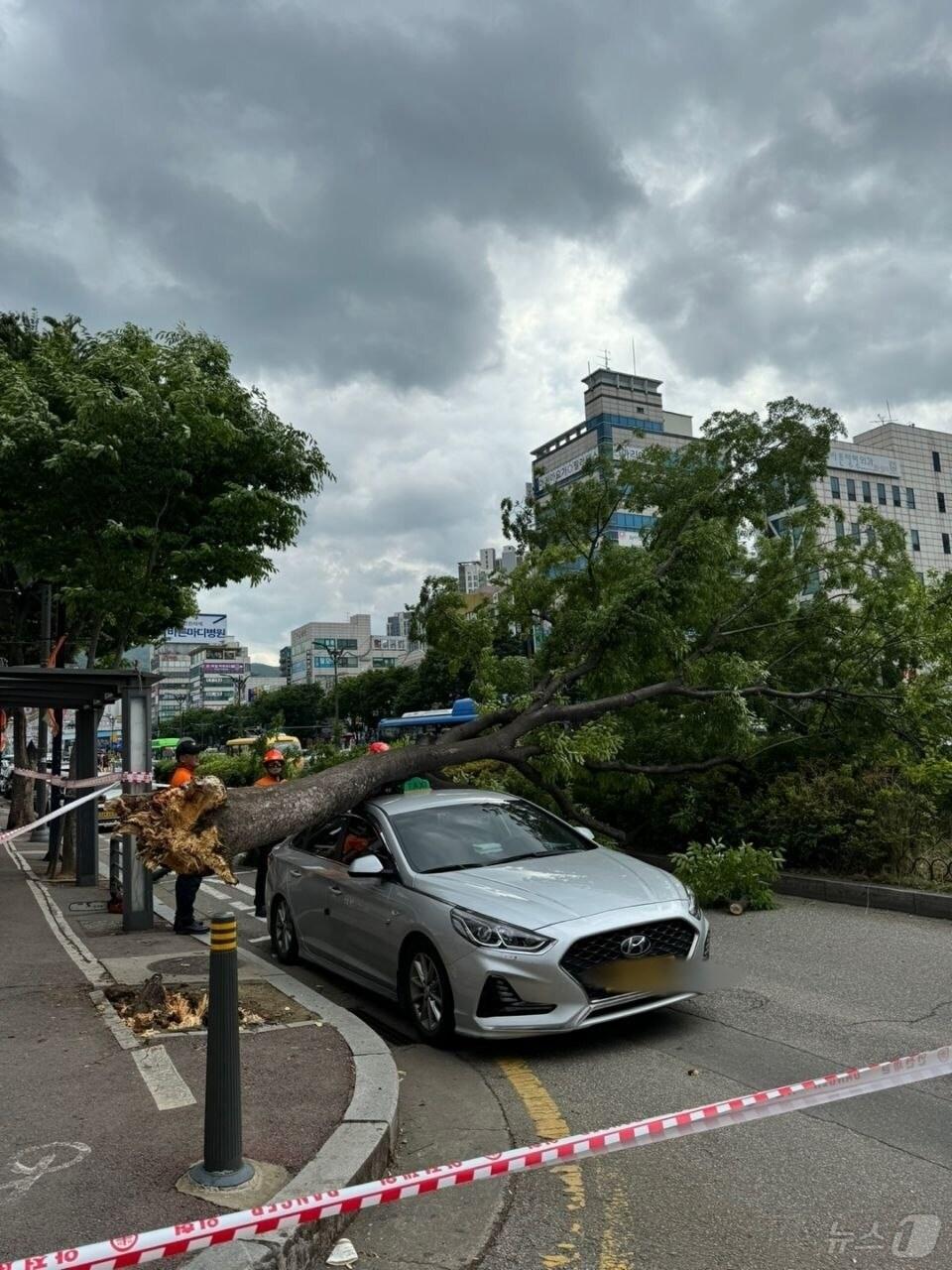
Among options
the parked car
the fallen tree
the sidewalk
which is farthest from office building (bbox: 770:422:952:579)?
the sidewalk

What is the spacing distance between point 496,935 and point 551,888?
24.0 inches

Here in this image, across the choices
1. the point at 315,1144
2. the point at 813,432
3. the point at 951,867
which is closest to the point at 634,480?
the point at 813,432

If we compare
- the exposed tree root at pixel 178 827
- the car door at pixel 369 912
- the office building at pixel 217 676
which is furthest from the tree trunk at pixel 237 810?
the office building at pixel 217 676

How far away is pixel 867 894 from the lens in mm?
9609

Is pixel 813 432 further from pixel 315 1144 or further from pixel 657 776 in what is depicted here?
pixel 315 1144

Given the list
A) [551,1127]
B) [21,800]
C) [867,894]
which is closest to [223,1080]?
[551,1127]

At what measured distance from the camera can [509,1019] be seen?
5.29 m

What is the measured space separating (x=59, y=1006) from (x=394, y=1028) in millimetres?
2250

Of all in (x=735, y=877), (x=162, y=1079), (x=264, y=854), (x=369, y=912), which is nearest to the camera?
(x=162, y=1079)

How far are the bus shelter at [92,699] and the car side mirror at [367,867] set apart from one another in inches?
148

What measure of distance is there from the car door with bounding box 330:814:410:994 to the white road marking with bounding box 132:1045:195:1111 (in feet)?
4.74

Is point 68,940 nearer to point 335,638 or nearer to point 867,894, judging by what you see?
point 867,894

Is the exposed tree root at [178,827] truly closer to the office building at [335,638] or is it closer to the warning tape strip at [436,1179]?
the warning tape strip at [436,1179]

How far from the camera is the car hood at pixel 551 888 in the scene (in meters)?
5.51
